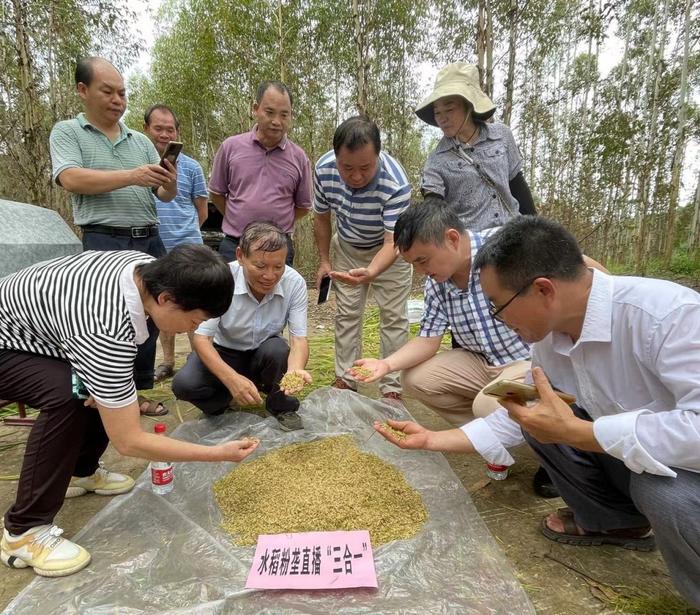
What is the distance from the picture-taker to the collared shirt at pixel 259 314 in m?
2.61

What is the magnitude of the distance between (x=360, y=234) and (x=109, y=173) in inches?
63.6

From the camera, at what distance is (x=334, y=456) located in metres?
2.30

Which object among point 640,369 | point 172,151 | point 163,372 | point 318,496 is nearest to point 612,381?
point 640,369

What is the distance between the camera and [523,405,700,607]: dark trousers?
4.06 ft

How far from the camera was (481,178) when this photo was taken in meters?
2.79

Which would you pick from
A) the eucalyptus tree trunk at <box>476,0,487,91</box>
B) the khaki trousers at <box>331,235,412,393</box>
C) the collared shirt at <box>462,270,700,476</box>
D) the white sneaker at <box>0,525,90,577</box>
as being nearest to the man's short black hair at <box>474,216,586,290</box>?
the collared shirt at <box>462,270,700,476</box>

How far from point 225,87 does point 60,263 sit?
1527 centimetres

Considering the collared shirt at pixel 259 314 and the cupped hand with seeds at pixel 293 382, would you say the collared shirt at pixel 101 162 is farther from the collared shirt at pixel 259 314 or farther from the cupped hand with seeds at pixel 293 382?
the cupped hand with seeds at pixel 293 382

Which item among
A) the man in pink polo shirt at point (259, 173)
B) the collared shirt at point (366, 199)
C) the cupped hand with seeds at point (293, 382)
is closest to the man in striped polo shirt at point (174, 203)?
the man in pink polo shirt at point (259, 173)

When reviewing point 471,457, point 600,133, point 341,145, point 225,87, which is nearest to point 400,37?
point 225,87

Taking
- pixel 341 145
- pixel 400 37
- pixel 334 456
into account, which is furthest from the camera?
pixel 400 37

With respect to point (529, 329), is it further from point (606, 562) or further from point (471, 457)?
point (471, 457)

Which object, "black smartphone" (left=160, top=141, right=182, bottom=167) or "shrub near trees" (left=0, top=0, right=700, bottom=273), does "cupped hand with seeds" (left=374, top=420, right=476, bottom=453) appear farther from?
"shrub near trees" (left=0, top=0, right=700, bottom=273)

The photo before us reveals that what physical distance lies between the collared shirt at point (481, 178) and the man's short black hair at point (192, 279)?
172 centimetres
